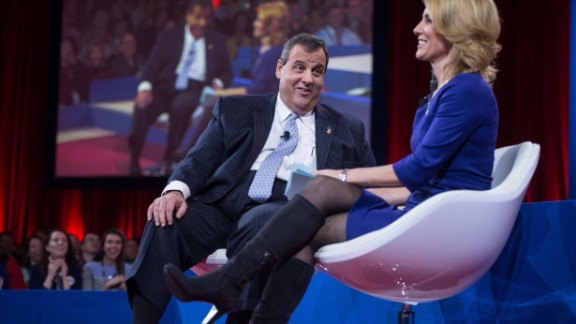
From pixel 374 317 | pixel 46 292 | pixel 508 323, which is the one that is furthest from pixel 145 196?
pixel 508 323

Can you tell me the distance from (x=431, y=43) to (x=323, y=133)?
68 centimetres

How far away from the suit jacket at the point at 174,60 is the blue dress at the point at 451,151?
509 centimetres

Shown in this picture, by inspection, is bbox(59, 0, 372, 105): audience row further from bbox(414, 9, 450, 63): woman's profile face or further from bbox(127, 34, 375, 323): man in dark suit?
bbox(414, 9, 450, 63): woman's profile face

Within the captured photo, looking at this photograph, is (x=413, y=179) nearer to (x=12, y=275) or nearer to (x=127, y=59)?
(x=12, y=275)

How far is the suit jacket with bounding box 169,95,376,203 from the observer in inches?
99.3

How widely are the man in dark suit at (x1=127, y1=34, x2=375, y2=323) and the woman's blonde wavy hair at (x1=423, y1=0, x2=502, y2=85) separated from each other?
27.8 inches

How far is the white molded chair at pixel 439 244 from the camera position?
1.76 meters

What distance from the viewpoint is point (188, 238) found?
92.8 inches

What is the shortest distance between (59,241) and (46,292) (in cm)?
194

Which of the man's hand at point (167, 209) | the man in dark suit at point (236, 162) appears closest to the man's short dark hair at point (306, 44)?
the man in dark suit at point (236, 162)

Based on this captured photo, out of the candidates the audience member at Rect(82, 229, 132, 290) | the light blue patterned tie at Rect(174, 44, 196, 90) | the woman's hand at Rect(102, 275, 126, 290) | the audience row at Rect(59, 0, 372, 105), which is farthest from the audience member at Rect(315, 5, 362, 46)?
the woman's hand at Rect(102, 275, 126, 290)

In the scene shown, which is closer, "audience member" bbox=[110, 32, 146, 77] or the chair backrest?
the chair backrest

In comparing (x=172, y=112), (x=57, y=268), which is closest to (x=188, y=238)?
(x=57, y=268)

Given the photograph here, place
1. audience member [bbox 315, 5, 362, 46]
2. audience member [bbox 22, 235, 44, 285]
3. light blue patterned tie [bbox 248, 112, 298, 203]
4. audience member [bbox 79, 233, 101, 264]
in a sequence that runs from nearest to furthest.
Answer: light blue patterned tie [bbox 248, 112, 298, 203] → audience member [bbox 79, 233, 101, 264] → audience member [bbox 22, 235, 44, 285] → audience member [bbox 315, 5, 362, 46]
